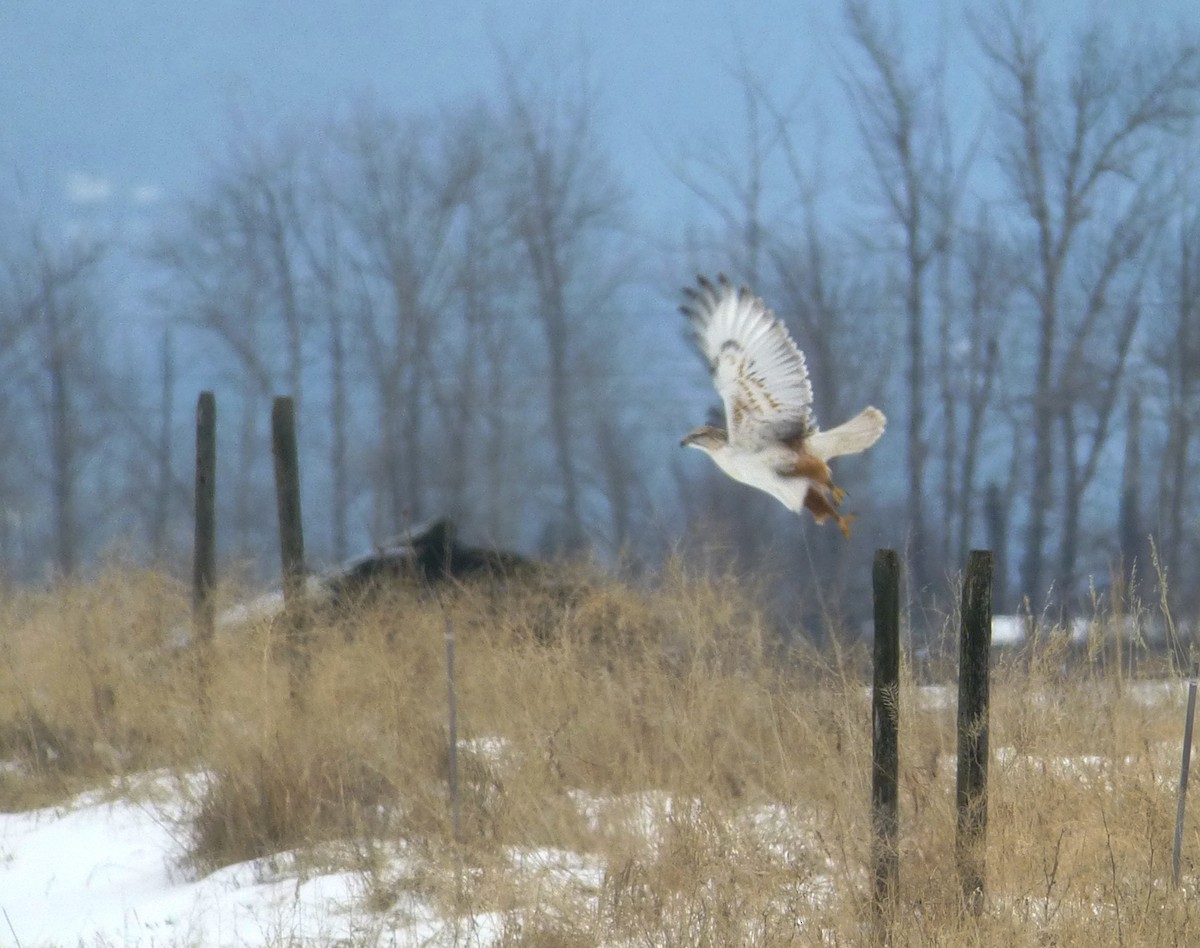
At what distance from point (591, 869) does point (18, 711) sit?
5.77 meters

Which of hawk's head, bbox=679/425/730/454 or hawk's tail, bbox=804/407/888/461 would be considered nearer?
hawk's tail, bbox=804/407/888/461

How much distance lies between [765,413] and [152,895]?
13.4 feet

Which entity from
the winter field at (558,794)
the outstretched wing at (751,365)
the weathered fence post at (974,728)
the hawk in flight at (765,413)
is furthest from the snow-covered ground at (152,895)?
the outstretched wing at (751,365)

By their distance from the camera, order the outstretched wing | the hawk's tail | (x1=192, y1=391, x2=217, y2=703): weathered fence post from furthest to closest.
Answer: (x1=192, y1=391, x2=217, y2=703): weathered fence post → the outstretched wing → the hawk's tail

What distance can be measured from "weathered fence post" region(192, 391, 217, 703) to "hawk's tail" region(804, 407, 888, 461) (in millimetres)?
6097

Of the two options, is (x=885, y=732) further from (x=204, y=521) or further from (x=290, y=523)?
(x=204, y=521)

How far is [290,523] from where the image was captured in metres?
9.46

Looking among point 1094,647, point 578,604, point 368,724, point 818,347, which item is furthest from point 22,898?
point 818,347

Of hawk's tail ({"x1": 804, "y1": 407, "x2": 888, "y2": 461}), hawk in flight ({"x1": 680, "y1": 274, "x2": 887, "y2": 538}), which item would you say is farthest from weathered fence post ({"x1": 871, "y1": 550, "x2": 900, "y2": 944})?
hawk's tail ({"x1": 804, "y1": 407, "x2": 888, "y2": 461})

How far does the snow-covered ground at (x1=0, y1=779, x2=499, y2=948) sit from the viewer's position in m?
5.52

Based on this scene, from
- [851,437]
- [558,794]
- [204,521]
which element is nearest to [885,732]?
[851,437]

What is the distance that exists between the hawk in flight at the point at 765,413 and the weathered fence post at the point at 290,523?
4210 mm

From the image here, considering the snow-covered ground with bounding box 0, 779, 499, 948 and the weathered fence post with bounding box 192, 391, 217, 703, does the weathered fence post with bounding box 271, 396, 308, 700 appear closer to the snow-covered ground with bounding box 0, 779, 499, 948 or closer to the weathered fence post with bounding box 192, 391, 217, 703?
the weathered fence post with bounding box 192, 391, 217, 703

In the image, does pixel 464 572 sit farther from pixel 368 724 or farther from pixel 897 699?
pixel 897 699
